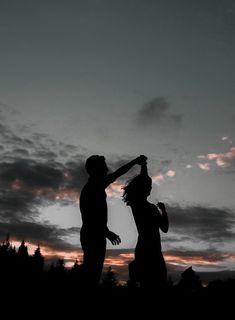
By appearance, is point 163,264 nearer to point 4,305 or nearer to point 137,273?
point 137,273

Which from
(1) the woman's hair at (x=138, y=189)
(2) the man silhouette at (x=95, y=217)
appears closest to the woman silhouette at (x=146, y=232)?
(1) the woman's hair at (x=138, y=189)

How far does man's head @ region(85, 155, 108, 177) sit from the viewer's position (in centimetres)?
671

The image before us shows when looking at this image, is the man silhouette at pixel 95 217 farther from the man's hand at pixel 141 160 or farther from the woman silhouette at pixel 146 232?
the woman silhouette at pixel 146 232

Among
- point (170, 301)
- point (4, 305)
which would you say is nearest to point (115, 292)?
point (170, 301)

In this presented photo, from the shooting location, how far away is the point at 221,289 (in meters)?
7.65

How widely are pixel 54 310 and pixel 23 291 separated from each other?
73.5 inches

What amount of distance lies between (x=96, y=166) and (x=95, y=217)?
0.92 meters

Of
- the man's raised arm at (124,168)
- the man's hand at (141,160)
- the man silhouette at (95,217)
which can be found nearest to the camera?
the man silhouette at (95,217)

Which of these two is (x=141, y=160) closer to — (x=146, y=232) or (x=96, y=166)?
(x=96, y=166)

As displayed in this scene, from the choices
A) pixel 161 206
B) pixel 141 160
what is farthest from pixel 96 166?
pixel 161 206

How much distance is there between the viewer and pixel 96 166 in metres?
6.73

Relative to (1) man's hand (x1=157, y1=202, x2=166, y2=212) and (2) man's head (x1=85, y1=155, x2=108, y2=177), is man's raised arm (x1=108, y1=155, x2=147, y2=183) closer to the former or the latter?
(2) man's head (x1=85, y1=155, x2=108, y2=177)

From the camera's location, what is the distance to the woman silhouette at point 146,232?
6.98m

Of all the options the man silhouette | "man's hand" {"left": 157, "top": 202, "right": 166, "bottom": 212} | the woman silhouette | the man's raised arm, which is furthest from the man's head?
"man's hand" {"left": 157, "top": 202, "right": 166, "bottom": 212}
